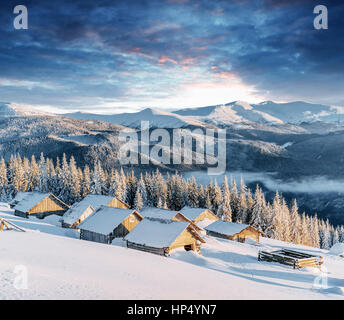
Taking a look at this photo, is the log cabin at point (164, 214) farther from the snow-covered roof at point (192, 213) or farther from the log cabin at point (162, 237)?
the log cabin at point (162, 237)

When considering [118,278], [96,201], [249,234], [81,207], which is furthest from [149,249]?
[249,234]

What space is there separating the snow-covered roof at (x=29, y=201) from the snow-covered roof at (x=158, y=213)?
21272 millimetres

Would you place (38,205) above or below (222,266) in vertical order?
above

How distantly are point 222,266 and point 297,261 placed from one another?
9.68m

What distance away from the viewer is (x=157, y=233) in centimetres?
3419

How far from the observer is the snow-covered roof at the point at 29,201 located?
55.2 m

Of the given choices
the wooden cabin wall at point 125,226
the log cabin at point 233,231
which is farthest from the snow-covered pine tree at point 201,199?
the wooden cabin wall at point 125,226

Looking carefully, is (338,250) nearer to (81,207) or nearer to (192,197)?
(192,197)

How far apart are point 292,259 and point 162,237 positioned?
50.8ft

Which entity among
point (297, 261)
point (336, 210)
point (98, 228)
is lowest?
point (336, 210)
